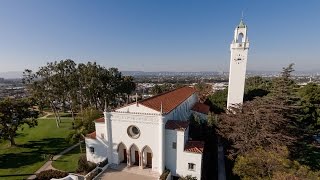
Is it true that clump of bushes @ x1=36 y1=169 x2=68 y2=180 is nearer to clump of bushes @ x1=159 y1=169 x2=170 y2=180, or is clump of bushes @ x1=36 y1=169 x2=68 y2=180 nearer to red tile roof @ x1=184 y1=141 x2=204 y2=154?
clump of bushes @ x1=159 y1=169 x2=170 y2=180

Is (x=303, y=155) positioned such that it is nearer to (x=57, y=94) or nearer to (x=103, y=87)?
(x=103, y=87)

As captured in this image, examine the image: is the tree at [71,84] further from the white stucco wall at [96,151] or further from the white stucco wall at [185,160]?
the white stucco wall at [185,160]

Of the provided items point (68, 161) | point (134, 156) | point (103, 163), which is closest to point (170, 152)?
point (134, 156)

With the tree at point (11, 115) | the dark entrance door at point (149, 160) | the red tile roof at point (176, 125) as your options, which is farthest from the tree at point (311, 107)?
the tree at point (11, 115)

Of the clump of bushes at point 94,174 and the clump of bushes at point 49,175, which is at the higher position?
the clump of bushes at point 94,174

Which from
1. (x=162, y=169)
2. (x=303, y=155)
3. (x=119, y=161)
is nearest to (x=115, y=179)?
(x=119, y=161)

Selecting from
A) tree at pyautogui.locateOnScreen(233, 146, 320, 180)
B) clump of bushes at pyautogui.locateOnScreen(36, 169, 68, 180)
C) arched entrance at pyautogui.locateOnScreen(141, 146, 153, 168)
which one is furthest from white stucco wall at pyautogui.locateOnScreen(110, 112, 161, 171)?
tree at pyautogui.locateOnScreen(233, 146, 320, 180)
